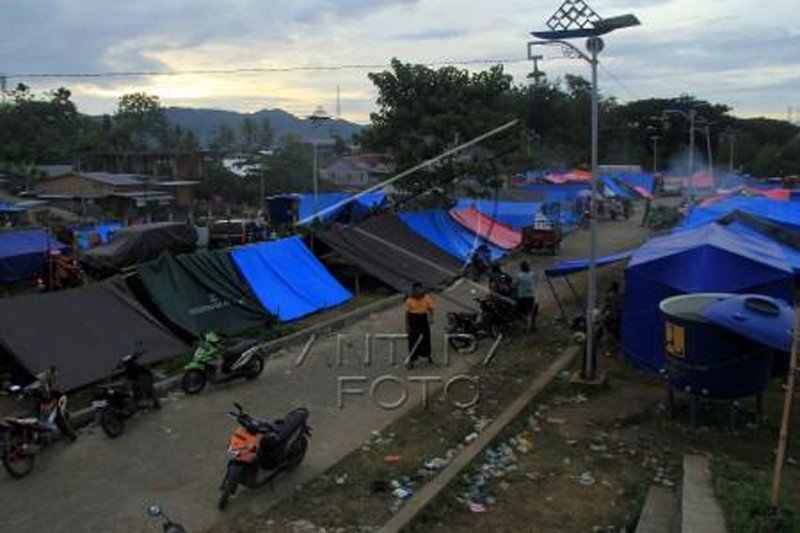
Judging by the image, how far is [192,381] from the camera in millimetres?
12102

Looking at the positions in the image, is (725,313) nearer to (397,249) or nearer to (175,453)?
(175,453)

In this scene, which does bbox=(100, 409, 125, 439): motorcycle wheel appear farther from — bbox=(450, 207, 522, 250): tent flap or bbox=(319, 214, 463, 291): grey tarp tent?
bbox=(450, 207, 522, 250): tent flap

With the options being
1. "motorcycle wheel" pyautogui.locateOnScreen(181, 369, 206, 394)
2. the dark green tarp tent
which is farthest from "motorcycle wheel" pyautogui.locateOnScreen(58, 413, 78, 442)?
the dark green tarp tent

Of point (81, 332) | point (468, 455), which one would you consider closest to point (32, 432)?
point (81, 332)

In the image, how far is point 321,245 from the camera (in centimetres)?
2112

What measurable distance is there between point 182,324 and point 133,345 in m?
1.64

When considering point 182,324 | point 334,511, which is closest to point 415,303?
point 182,324

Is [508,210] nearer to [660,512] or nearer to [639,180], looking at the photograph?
[660,512]

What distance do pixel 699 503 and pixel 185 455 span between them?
5712 mm

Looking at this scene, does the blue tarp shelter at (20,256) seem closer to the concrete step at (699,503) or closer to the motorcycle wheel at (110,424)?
the motorcycle wheel at (110,424)

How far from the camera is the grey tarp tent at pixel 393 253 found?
21.0 m

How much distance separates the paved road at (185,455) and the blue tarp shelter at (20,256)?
10.8m

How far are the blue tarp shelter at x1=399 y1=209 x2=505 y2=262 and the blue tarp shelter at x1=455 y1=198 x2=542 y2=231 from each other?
3.74 m

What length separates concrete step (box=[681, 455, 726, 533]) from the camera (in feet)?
21.2
